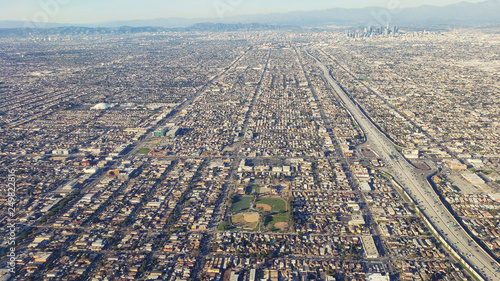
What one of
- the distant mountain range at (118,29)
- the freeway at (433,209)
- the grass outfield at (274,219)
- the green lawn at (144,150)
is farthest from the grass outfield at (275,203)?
the distant mountain range at (118,29)

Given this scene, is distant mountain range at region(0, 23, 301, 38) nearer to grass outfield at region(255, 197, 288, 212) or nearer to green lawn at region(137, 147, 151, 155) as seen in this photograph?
green lawn at region(137, 147, 151, 155)

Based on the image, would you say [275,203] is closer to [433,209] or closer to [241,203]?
[241,203]

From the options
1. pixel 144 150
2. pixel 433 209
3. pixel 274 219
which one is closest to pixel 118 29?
pixel 144 150

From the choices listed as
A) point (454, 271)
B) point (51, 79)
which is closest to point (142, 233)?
point (454, 271)

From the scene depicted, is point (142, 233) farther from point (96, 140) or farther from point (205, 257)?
point (96, 140)

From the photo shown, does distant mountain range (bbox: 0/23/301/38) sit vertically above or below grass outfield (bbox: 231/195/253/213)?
above

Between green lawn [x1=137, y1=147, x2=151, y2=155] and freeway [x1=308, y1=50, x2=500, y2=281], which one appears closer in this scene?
freeway [x1=308, y1=50, x2=500, y2=281]

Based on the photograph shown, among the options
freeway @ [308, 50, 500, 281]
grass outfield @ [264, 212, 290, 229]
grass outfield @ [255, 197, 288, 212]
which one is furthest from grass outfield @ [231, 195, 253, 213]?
freeway @ [308, 50, 500, 281]
